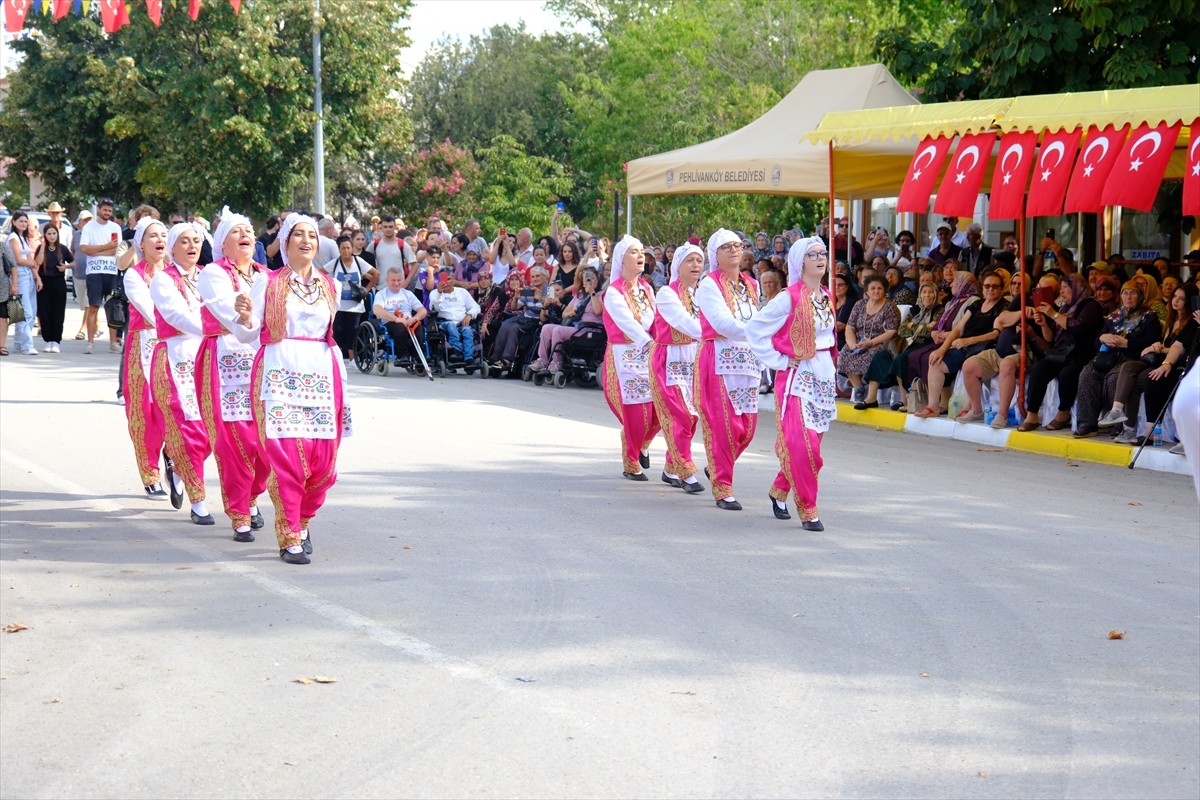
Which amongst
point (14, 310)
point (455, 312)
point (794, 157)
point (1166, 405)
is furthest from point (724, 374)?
point (14, 310)

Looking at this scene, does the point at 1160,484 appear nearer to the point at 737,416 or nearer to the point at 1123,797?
the point at 737,416

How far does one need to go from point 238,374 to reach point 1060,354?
8109 mm

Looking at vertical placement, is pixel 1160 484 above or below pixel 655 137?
below

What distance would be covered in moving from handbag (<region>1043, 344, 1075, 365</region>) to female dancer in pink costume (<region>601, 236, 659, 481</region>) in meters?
4.53

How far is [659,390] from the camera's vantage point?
11.0m

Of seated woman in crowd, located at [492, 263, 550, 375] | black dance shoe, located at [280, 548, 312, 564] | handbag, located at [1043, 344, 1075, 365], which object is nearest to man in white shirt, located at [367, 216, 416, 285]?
seated woman in crowd, located at [492, 263, 550, 375]

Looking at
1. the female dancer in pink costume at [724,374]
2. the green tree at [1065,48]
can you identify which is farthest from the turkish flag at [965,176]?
the female dancer in pink costume at [724,374]

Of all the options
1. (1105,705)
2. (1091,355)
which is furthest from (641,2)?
(1105,705)

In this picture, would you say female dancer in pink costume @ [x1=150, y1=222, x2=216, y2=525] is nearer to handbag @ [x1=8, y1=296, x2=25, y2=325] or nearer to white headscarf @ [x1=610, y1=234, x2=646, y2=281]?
white headscarf @ [x1=610, y1=234, x2=646, y2=281]

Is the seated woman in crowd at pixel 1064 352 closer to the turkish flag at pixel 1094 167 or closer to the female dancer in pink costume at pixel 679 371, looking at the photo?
the turkish flag at pixel 1094 167

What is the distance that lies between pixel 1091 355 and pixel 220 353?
8.29 m

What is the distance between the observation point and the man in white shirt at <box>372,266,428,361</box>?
63.5 ft

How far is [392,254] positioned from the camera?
20.3 metres

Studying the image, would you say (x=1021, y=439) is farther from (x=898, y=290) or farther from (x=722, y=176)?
(x=722, y=176)
